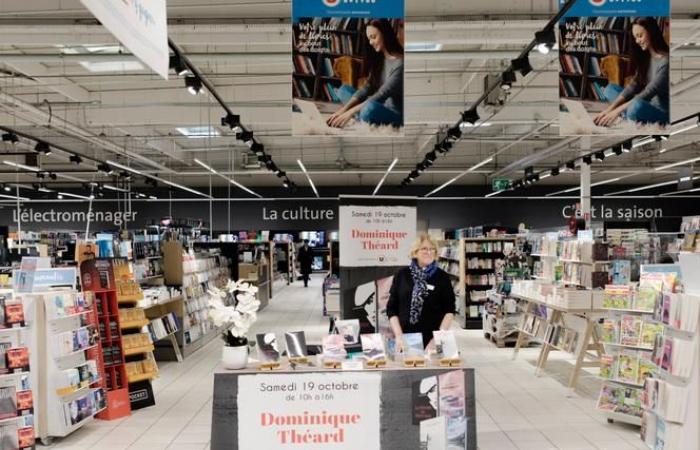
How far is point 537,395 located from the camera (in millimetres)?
7645

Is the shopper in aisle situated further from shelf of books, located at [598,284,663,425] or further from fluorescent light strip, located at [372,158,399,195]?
fluorescent light strip, located at [372,158,399,195]

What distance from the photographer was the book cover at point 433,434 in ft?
13.2

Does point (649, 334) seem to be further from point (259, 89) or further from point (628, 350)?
point (259, 89)

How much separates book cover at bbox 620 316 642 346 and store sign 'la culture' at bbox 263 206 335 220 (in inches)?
879

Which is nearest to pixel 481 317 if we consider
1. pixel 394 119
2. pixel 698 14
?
pixel 698 14

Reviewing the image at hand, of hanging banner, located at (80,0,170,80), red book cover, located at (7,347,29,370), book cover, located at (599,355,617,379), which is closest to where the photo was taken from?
hanging banner, located at (80,0,170,80)

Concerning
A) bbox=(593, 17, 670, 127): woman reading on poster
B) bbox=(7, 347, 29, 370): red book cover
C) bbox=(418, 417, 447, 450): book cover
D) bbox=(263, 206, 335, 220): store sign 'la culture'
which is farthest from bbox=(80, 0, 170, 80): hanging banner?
bbox=(263, 206, 335, 220): store sign 'la culture'

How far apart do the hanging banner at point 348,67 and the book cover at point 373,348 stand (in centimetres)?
215

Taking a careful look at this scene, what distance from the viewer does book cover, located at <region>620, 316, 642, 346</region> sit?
19.8ft

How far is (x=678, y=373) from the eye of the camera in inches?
170

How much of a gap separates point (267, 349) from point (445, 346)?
1.12 meters

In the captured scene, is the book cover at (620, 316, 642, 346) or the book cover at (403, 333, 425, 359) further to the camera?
the book cover at (620, 316, 642, 346)

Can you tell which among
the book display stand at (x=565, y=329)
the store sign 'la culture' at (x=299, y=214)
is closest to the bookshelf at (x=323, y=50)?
the book display stand at (x=565, y=329)

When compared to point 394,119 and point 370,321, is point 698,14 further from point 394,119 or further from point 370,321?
point 370,321
